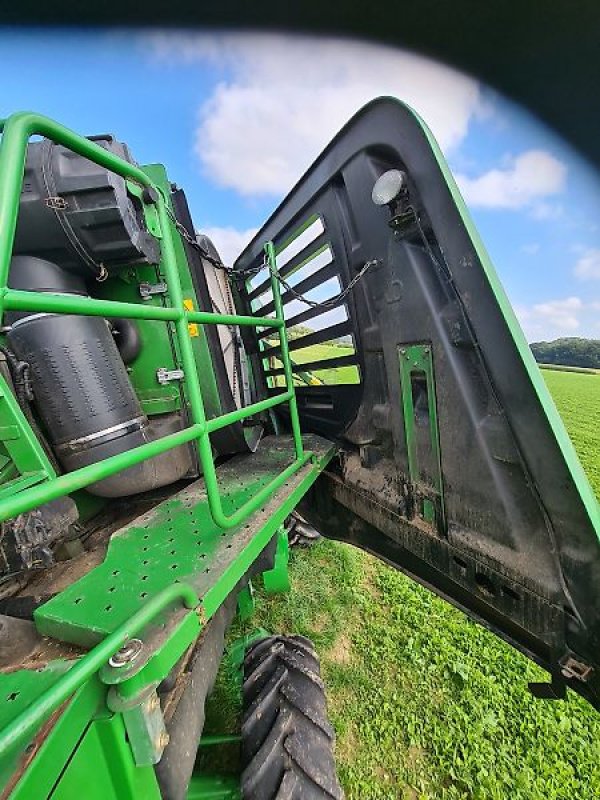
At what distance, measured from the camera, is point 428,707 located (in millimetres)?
2334

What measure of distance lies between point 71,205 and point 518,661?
12.7 feet

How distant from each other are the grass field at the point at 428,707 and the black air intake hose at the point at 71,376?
73.3 inches

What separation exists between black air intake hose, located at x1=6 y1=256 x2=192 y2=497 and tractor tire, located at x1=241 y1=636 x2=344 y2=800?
122 cm

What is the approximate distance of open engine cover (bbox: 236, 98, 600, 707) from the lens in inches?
A: 47.7

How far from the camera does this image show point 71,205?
1653 mm

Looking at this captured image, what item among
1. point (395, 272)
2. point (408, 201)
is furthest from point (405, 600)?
point (408, 201)

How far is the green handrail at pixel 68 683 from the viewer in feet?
1.83

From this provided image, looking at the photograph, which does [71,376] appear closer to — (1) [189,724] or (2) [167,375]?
(2) [167,375]

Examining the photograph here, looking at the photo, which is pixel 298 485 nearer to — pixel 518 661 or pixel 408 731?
pixel 408 731

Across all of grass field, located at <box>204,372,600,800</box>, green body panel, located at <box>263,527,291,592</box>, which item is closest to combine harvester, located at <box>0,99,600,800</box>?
grass field, located at <box>204,372,600,800</box>

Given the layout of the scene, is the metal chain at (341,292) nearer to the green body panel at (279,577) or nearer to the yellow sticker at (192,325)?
the yellow sticker at (192,325)

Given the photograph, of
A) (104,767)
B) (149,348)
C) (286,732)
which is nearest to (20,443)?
(149,348)

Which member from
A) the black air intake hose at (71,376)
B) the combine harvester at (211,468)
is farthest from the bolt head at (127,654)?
the black air intake hose at (71,376)

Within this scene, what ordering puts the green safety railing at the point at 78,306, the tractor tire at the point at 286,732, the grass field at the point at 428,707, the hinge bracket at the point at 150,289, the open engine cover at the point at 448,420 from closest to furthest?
the green safety railing at the point at 78,306 < the open engine cover at the point at 448,420 < the tractor tire at the point at 286,732 < the grass field at the point at 428,707 < the hinge bracket at the point at 150,289
